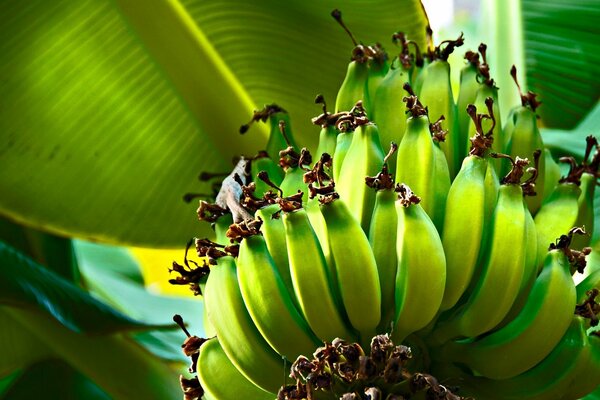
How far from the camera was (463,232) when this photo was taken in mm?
1053

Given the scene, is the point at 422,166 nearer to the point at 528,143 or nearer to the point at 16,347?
the point at 528,143

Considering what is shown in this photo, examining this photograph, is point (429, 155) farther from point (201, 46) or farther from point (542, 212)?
point (201, 46)

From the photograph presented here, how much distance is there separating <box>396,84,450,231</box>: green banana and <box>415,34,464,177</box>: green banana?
0.10 meters

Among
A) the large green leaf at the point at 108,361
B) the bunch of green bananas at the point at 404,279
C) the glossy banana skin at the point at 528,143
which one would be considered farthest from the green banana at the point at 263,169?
the large green leaf at the point at 108,361

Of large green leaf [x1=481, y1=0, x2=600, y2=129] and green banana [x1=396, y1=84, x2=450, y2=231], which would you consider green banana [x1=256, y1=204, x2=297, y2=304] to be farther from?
large green leaf [x1=481, y1=0, x2=600, y2=129]

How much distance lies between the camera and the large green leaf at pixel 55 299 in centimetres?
143

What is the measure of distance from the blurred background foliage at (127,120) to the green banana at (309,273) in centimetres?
58

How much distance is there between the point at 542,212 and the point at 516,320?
227mm

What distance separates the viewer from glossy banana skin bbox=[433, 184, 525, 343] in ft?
3.42

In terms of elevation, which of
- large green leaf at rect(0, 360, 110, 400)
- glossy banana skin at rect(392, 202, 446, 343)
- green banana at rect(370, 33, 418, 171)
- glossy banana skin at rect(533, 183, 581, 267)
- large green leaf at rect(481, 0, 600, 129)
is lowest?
large green leaf at rect(0, 360, 110, 400)

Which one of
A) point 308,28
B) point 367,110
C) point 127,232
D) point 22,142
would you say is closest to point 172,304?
point 127,232

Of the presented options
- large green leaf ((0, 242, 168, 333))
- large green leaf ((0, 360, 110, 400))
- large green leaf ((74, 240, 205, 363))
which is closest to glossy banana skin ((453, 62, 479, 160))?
large green leaf ((0, 242, 168, 333))

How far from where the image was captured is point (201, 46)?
158 centimetres

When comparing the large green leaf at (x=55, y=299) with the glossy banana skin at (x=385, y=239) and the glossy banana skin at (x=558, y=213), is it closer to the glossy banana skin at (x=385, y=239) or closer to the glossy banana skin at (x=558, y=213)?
the glossy banana skin at (x=385, y=239)
